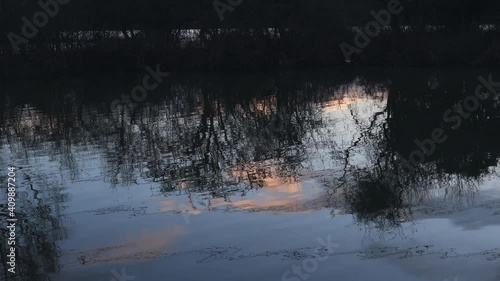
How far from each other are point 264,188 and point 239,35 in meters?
22.8

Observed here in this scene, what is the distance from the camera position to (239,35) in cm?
3338

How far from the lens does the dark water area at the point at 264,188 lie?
26.5 feet

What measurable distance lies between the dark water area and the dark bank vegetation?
9075 millimetres

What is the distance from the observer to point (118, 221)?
393 inches

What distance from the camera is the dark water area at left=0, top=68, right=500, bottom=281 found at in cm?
807

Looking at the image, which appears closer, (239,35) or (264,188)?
(264,188)

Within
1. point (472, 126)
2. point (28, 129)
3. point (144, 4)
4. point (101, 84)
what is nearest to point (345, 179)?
point (472, 126)

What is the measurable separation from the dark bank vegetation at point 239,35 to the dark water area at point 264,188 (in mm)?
9075

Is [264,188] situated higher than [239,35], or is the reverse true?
[239,35]

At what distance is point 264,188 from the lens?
11.4 metres

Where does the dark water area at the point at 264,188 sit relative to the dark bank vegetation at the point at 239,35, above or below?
below

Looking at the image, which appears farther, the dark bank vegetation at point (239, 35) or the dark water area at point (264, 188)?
the dark bank vegetation at point (239, 35)

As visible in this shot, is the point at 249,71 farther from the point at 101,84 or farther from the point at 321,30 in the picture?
the point at 101,84

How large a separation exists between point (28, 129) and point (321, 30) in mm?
17238
